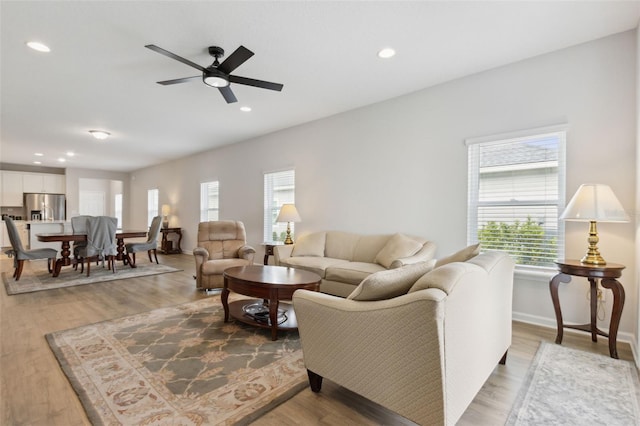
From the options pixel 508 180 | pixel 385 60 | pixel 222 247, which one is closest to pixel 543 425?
pixel 508 180

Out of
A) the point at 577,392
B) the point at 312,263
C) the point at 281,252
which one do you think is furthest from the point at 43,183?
the point at 577,392

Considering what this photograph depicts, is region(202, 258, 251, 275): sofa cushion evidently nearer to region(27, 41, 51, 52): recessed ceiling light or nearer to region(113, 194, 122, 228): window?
region(27, 41, 51, 52): recessed ceiling light

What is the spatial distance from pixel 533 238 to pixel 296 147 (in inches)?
153

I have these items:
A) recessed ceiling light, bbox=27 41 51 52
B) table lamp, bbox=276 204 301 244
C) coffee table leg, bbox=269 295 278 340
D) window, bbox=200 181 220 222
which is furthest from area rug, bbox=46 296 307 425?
window, bbox=200 181 220 222

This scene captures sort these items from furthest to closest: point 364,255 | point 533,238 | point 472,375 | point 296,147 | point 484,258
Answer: point 296,147
point 364,255
point 533,238
point 484,258
point 472,375

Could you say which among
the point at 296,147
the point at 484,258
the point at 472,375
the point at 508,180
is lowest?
the point at 472,375

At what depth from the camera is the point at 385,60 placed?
128 inches

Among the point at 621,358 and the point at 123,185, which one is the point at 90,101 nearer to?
the point at 621,358

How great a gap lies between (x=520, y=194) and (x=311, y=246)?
2.75 m

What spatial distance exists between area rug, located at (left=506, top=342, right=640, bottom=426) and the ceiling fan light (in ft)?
11.4

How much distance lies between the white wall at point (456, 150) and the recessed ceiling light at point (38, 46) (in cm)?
338

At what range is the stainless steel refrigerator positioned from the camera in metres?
9.16

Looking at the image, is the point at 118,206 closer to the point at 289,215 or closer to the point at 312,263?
the point at 289,215

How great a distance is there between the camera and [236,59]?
2689 mm
